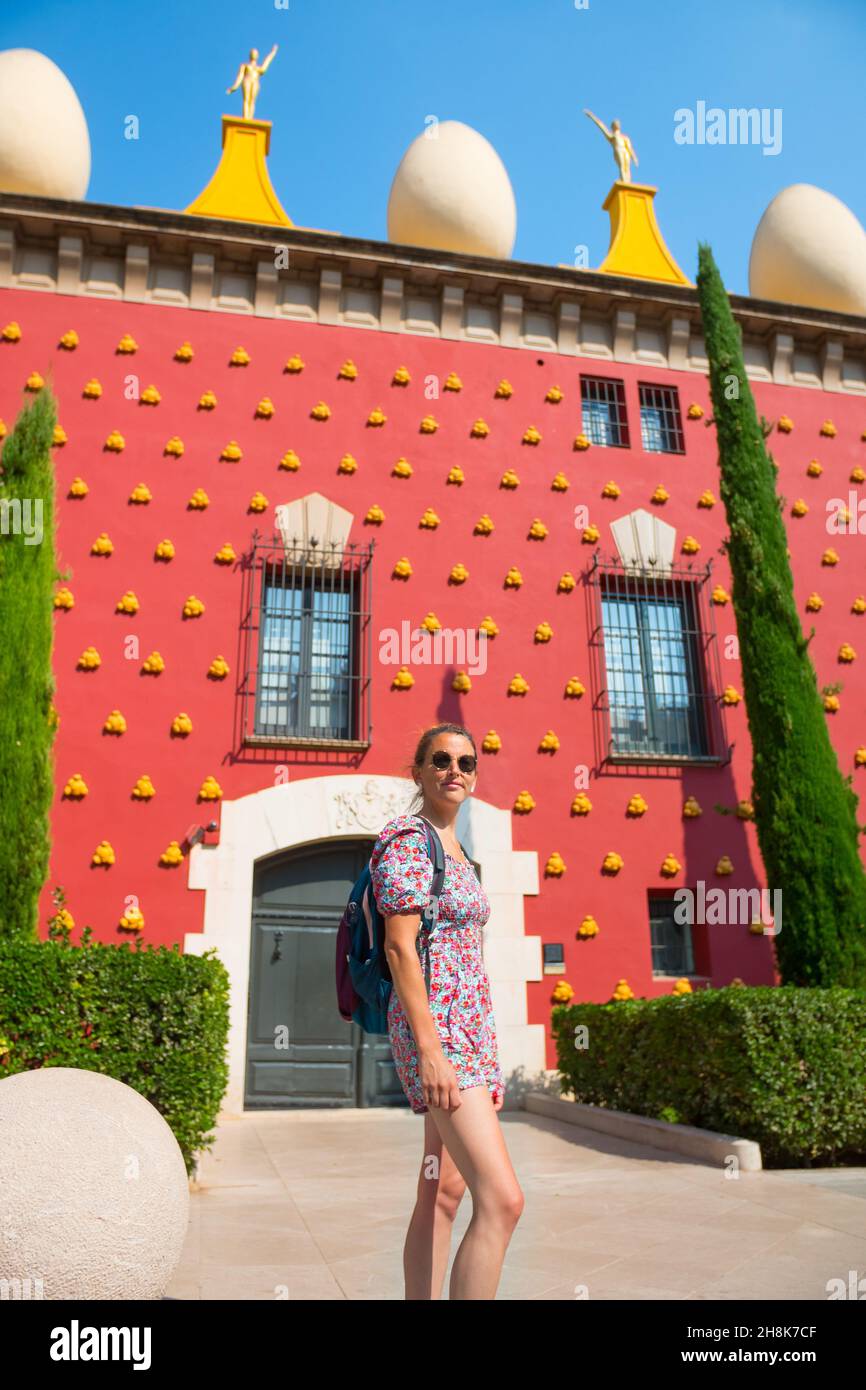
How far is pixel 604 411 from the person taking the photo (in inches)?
594

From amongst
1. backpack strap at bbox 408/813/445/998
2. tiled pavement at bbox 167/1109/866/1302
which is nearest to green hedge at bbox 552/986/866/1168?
tiled pavement at bbox 167/1109/866/1302

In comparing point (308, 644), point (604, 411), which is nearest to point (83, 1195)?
point (308, 644)

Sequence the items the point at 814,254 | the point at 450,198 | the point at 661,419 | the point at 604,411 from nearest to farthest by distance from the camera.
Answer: the point at 450,198 < the point at 604,411 < the point at 661,419 < the point at 814,254

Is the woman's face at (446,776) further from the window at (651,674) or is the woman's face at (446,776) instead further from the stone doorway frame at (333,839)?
the window at (651,674)

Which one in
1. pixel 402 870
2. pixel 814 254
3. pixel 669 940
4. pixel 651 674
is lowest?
pixel 669 940

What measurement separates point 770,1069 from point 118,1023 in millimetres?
5218

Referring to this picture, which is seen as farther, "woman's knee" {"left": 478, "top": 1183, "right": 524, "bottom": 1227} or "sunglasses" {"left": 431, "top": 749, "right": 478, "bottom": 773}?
"sunglasses" {"left": 431, "top": 749, "right": 478, "bottom": 773}

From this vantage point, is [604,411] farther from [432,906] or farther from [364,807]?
[432,906]

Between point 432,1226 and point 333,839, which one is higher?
point 333,839

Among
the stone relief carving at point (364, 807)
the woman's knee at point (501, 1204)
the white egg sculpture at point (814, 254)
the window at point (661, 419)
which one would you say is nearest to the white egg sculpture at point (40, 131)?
the window at point (661, 419)

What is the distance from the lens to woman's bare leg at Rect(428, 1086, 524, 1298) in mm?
2848

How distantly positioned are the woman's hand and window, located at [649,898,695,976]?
10.2 m

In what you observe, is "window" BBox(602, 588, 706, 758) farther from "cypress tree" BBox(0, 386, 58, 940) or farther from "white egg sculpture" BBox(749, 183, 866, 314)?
"cypress tree" BBox(0, 386, 58, 940)
